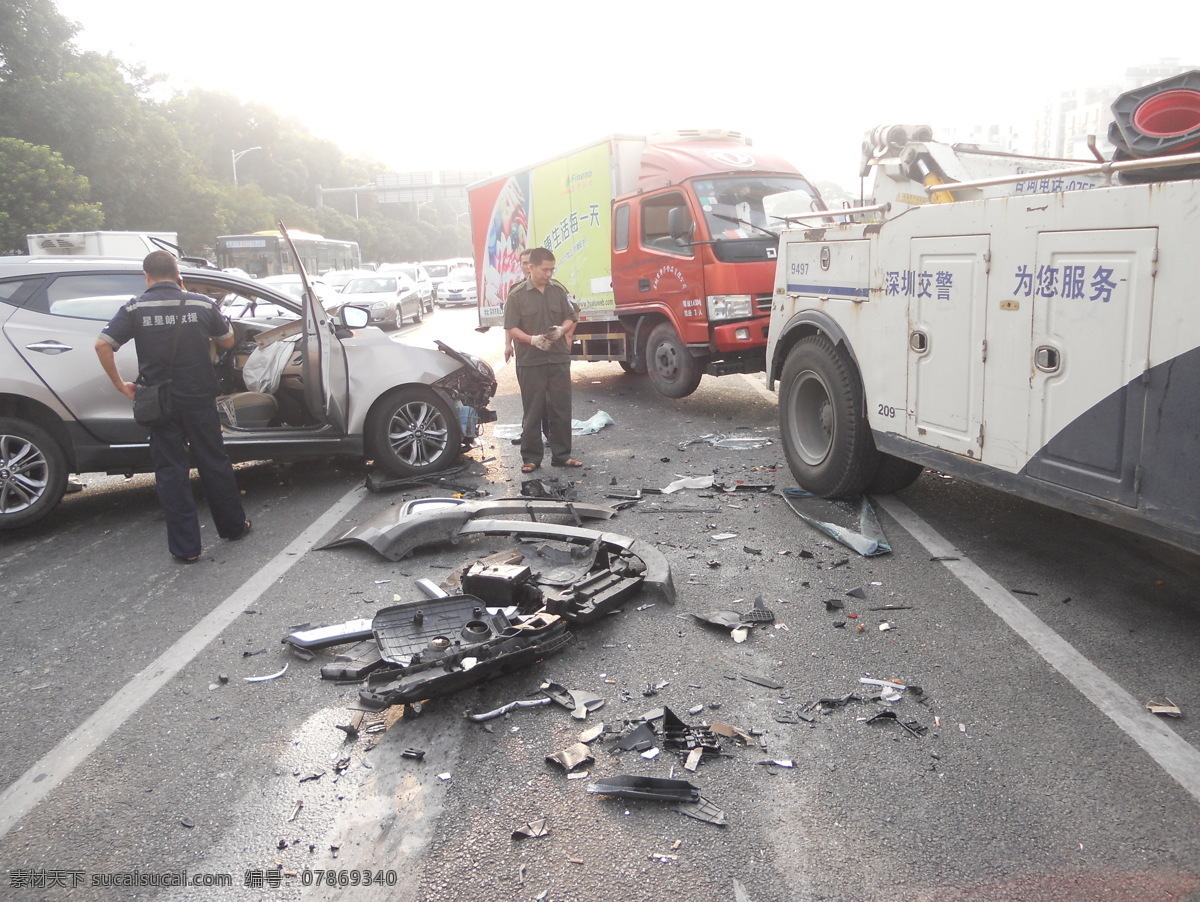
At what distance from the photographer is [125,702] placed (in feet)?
13.0

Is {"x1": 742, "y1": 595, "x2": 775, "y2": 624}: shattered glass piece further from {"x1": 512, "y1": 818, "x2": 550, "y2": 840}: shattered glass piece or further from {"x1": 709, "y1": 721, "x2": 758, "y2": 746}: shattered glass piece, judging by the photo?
{"x1": 512, "y1": 818, "x2": 550, "y2": 840}: shattered glass piece

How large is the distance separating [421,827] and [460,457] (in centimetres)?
560

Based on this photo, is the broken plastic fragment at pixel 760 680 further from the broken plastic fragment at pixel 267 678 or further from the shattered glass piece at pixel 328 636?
the broken plastic fragment at pixel 267 678

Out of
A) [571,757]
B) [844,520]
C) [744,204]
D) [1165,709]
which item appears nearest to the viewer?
[571,757]

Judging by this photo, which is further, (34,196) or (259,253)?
(259,253)

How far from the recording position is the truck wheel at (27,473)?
6301 millimetres

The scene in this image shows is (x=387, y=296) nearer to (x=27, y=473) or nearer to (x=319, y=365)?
(x=319, y=365)

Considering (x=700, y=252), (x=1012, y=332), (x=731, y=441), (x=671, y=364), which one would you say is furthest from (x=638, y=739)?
(x=671, y=364)

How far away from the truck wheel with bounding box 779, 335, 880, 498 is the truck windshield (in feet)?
11.5

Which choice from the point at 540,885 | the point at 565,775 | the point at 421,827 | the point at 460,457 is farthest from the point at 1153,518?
the point at 460,457

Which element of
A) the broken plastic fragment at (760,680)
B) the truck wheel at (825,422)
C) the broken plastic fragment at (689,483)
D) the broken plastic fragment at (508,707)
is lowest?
the broken plastic fragment at (508,707)

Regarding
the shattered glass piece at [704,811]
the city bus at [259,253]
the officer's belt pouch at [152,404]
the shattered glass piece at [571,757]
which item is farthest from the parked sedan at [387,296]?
the shattered glass piece at [704,811]

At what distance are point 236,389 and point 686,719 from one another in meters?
5.87

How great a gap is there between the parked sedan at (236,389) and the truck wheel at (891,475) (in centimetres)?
351
